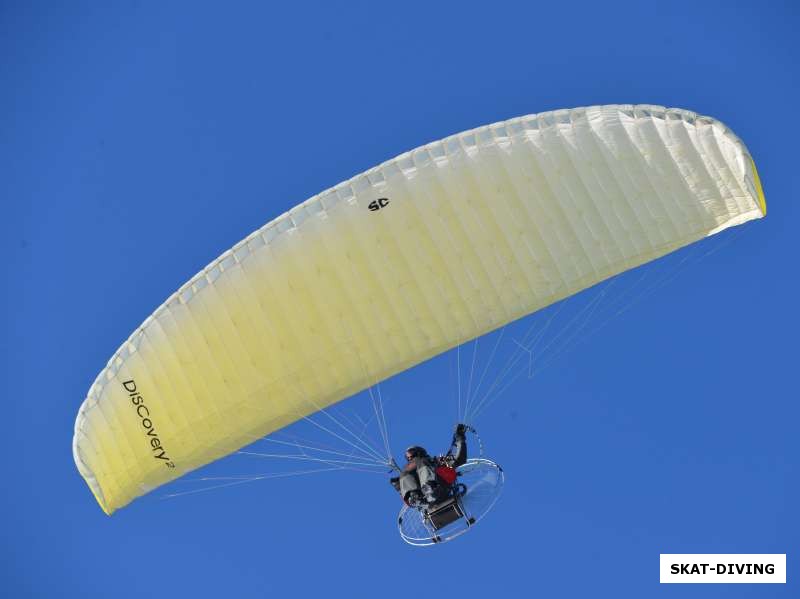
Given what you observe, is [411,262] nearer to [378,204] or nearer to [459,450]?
[378,204]

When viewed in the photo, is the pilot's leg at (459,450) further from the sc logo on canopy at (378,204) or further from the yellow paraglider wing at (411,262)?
the sc logo on canopy at (378,204)

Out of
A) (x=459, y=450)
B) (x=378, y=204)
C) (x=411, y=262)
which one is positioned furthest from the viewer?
(x=459, y=450)

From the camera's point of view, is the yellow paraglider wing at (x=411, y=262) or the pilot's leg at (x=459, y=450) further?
the pilot's leg at (x=459, y=450)

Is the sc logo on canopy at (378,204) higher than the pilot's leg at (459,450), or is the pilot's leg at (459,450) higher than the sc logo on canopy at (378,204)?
the sc logo on canopy at (378,204)

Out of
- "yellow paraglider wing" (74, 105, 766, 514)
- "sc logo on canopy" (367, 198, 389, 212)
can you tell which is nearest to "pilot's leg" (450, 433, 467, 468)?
"yellow paraglider wing" (74, 105, 766, 514)

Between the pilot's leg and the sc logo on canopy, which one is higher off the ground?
the sc logo on canopy

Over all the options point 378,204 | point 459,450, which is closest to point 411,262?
point 378,204

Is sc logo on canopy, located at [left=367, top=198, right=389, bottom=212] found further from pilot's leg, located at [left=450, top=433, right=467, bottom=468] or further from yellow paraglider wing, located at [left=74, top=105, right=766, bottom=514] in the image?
pilot's leg, located at [left=450, top=433, right=467, bottom=468]

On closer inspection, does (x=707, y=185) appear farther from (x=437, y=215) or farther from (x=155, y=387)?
(x=155, y=387)

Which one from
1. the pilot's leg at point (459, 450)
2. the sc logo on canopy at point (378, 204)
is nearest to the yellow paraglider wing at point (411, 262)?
the sc logo on canopy at point (378, 204)

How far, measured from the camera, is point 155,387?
64.7ft

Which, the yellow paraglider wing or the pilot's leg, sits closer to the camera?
the yellow paraglider wing

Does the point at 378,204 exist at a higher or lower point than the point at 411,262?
higher

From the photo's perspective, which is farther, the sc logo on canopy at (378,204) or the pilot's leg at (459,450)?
the pilot's leg at (459,450)
